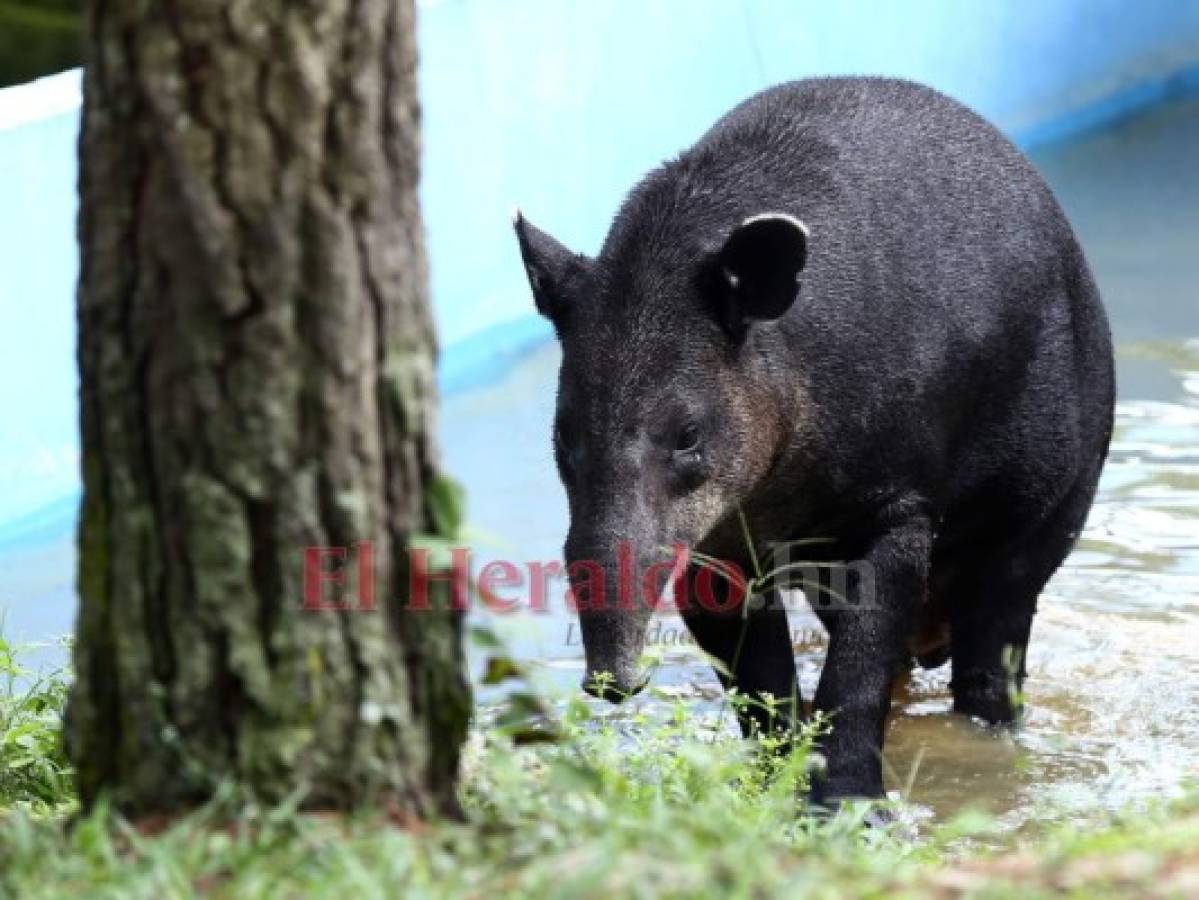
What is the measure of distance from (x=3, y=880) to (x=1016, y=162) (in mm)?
4407

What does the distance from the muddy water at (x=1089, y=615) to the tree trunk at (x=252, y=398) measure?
9.2 inches

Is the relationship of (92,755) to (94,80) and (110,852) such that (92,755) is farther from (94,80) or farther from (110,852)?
(94,80)

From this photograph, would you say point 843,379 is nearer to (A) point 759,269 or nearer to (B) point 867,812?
(A) point 759,269

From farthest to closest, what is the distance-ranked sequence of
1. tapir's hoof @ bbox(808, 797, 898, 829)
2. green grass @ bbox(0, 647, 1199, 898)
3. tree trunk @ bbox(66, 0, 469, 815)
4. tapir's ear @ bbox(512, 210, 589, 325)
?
1. tapir's ear @ bbox(512, 210, 589, 325)
2. tapir's hoof @ bbox(808, 797, 898, 829)
3. tree trunk @ bbox(66, 0, 469, 815)
4. green grass @ bbox(0, 647, 1199, 898)

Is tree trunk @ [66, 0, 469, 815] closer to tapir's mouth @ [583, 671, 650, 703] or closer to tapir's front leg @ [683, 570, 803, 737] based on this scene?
tapir's mouth @ [583, 671, 650, 703]

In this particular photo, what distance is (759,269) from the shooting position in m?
5.48

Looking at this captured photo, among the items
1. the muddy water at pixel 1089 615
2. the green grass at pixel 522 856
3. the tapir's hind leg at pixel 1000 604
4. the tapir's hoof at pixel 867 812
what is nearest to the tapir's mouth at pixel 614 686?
the muddy water at pixel 1089 615

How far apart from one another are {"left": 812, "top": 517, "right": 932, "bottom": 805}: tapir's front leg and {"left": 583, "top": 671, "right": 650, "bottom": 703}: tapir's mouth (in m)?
0.73

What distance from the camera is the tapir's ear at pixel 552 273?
18.7 feet

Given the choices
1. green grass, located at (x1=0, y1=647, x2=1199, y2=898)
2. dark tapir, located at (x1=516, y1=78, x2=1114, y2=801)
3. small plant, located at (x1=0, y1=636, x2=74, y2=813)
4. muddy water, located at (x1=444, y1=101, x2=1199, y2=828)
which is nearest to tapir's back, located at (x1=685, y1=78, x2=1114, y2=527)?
dark tapir, located at (x1=516, y1=78, x2=1114, y2=801)

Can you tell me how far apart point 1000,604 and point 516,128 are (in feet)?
17.5

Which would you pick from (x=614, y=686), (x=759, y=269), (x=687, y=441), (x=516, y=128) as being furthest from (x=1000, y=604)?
(x=516, y=128)

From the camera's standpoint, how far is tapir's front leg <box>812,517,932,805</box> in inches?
230

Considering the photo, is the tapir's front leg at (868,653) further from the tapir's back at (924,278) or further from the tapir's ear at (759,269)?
the tapir's ear at (759,269)
